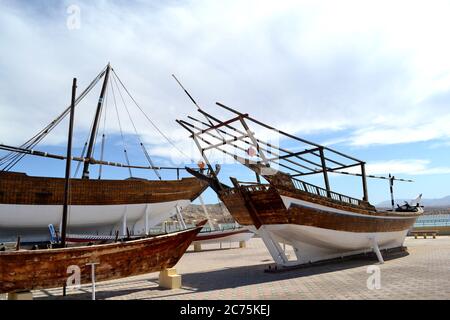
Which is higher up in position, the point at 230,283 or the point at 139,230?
the point at 139,230

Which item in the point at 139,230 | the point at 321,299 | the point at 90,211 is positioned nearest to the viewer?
the point at 321,299

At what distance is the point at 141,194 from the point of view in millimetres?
23609

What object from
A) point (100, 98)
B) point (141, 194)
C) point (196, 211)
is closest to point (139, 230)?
point (141, 194)

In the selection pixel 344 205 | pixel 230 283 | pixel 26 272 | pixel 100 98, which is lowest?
pixel 230 283

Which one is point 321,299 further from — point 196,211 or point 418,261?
point 196,211

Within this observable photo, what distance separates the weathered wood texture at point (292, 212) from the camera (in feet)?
41.6

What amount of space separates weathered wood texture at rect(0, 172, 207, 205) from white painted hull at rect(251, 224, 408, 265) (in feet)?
40.7

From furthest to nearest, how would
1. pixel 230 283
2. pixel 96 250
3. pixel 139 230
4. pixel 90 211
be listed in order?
1. pixel 139 230
2. pixel 90 211
3. pixel 230 283
4. pixel 96 250

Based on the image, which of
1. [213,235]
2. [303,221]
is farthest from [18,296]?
[213,235]

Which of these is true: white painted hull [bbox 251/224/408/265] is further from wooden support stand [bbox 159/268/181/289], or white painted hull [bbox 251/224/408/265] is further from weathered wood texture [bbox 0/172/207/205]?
weathered wood texture [bbox 0/172/207/205]

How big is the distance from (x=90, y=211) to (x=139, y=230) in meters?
5.01

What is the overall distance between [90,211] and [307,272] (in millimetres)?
14839

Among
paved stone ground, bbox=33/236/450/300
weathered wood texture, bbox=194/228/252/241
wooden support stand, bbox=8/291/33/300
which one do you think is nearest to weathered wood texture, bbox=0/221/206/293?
wooden support stand, bbox=8/291/33/300
